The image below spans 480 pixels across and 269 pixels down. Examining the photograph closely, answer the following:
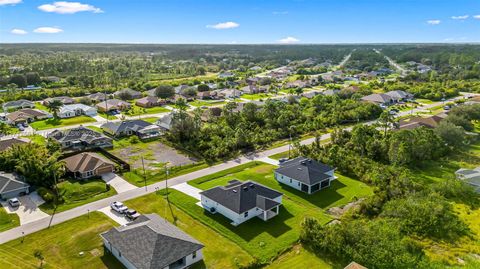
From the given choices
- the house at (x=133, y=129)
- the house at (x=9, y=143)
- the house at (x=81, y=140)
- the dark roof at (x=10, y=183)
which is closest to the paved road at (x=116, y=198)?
the dark roof at (x=10, y=183)

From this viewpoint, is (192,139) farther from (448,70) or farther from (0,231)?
(448,70)

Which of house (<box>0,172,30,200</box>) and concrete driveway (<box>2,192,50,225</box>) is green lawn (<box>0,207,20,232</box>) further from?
house (<box>0,172,30,200</box>)

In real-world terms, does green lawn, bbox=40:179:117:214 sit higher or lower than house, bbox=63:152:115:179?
lower

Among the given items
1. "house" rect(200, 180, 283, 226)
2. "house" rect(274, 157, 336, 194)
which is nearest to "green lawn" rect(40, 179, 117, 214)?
"house" rect(200, 180, 283, 226)

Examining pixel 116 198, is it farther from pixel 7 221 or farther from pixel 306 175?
pixel 306 175

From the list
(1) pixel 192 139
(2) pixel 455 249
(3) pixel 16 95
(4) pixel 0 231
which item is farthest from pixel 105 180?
(3) pixel 16 95

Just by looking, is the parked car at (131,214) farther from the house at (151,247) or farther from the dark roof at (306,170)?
the dark roof at (306,170)

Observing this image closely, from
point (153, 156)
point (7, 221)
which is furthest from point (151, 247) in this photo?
point (153, 156)
